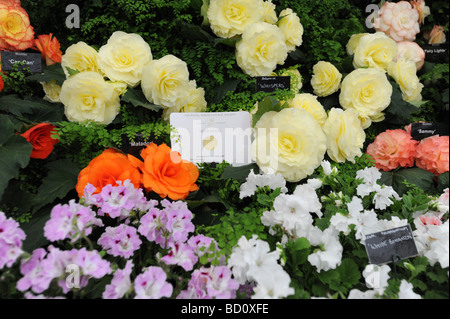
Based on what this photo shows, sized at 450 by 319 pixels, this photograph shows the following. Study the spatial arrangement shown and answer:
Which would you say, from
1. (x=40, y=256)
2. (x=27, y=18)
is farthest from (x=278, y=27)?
(x=40, y=256)

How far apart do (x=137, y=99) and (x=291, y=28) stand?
Answer: 692 millimetres

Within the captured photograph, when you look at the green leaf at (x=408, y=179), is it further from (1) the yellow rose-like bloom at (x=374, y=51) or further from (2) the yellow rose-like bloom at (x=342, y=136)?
(1) the yellow rose-like bloom at (x=374, y=51)

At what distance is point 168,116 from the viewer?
1.35 meters

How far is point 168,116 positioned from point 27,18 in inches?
26.0

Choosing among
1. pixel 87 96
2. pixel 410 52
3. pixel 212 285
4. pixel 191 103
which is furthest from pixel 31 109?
pixel 410 52

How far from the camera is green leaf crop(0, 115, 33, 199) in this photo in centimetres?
102

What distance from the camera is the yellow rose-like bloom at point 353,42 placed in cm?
165

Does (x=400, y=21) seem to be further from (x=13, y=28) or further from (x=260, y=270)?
(x=13, y=28)

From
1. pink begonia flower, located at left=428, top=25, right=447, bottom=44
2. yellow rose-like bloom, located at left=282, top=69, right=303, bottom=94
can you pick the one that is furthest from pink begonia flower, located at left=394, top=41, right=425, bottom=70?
yellow rose-like bloom, located at left=282, top=69, right=303, bottom=94

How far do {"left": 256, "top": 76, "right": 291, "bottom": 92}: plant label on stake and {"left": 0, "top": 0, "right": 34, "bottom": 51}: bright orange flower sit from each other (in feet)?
2.98

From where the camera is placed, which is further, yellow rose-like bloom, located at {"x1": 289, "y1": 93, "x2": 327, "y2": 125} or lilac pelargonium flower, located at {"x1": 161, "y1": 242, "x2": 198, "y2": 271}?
yellow rose-like bloom, located at {"x1": 289, "y1": 93, "x2": 327, "y2": 125}

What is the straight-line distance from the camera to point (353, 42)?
1.67m

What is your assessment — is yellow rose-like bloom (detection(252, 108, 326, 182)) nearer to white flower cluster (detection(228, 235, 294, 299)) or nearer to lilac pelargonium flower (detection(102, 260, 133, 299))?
white flower cluster (detection(228, 235, 294, 299))

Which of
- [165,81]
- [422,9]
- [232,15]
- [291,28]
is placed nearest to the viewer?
[165,81]
